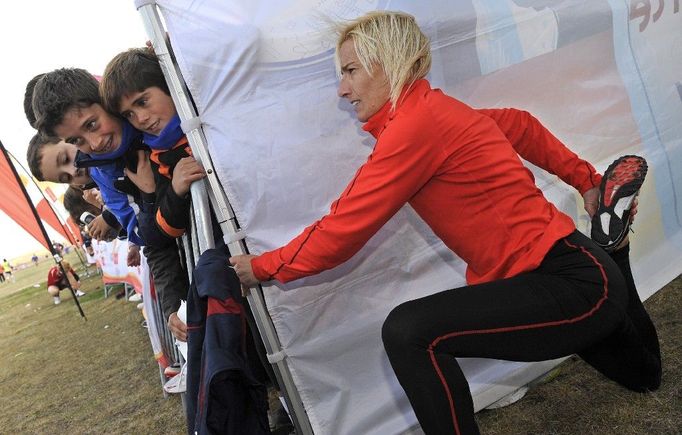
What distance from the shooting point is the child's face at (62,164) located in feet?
10.9

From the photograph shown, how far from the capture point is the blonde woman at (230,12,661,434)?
64.4 inches

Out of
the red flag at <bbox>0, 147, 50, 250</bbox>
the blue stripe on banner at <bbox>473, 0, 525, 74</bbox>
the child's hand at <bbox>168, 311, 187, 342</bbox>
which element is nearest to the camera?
the child's hand at <bbox>168, 311, 187, 342</bbox>

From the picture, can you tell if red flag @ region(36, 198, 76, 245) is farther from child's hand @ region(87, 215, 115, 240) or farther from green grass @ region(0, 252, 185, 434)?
child's hand @ region(87, 215, 115, 240)

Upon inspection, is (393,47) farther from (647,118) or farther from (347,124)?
(647,118)

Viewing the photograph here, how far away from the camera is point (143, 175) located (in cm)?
240

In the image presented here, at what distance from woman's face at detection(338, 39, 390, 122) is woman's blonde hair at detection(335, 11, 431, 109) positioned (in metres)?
0.02

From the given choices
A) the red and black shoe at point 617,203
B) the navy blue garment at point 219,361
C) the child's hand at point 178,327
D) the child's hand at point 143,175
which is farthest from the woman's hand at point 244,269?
the red and black shoe at point 617,203

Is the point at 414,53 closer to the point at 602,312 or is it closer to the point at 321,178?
the point at 321,178

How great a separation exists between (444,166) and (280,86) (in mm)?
845

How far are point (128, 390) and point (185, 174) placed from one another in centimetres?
353

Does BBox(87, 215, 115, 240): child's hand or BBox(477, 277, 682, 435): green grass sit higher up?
BBox(87, 215, 115, 240): child's hand

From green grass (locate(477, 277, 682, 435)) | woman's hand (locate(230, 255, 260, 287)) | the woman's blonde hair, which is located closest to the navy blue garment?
woman's hand (locate(230, 255, 260, 287))

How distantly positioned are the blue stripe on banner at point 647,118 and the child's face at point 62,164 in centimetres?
337

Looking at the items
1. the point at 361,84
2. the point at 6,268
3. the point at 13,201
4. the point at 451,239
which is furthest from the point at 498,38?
the point at 6,268
